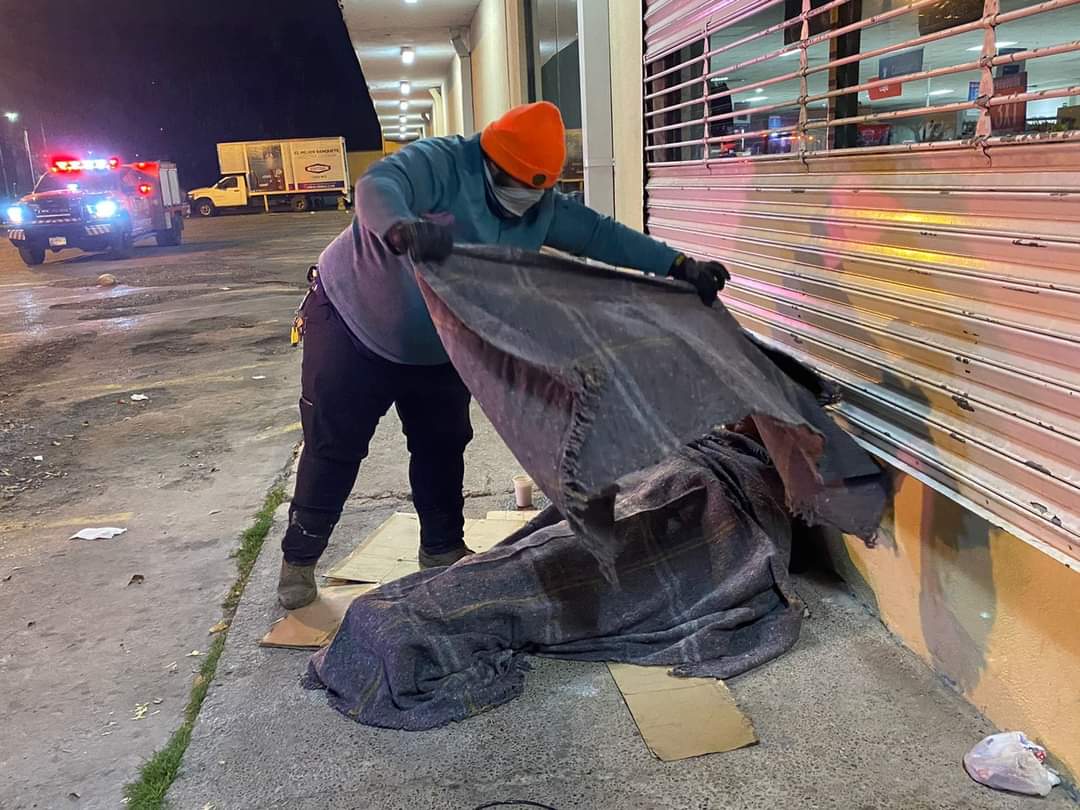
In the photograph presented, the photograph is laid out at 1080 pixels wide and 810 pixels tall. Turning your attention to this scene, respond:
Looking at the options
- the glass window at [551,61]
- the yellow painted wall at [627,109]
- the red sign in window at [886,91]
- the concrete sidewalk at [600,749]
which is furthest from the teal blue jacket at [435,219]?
the glass window at [551,61]

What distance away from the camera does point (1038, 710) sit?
92.4 inches

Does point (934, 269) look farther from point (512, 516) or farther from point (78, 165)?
point (78, 165)

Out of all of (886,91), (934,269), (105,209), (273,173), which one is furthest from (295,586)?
(273,173)

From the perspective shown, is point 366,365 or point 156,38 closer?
point 366,365

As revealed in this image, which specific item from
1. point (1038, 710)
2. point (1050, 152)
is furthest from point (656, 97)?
point (1038, 710)

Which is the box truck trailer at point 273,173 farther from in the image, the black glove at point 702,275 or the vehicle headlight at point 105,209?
the black glove at point 702,275

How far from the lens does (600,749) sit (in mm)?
2504

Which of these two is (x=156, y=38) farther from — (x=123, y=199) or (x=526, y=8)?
(x=526, y=8)

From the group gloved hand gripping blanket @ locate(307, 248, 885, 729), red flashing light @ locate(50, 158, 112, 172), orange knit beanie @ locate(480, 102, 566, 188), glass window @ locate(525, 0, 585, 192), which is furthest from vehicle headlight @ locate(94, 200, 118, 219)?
orange knit beanie @ locate(480, 102, 566, 188)

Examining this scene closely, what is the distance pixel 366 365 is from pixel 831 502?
1.60 metres

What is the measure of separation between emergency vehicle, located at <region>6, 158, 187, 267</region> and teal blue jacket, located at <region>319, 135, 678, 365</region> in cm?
1770

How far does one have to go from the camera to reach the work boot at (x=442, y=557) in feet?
11.9

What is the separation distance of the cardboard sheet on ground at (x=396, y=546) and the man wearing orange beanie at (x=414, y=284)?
27cm

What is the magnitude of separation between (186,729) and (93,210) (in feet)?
60.7
